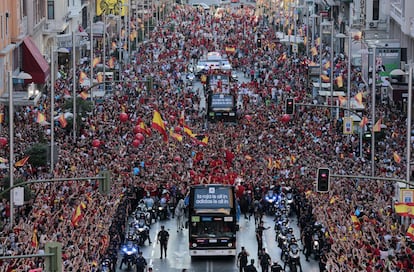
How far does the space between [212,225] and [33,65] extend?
40.0m

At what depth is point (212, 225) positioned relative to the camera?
49.1m

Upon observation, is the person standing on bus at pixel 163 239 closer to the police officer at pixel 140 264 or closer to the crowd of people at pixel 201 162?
the crowd of people at pixel 201 162

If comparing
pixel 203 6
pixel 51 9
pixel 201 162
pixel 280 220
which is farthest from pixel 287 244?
pixel 203 6

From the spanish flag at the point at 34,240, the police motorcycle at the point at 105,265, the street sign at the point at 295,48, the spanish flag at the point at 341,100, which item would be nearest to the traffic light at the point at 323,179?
the police motorcycle at the point at 105,265

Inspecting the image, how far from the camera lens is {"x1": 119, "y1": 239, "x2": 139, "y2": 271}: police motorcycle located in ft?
154

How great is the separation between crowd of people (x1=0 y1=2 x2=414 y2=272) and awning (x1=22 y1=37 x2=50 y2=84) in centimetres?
174

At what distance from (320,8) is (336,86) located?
62.8m

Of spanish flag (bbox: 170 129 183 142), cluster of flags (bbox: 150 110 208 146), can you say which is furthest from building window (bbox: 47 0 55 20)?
spanish flag (bbox: 170 129 183 142)

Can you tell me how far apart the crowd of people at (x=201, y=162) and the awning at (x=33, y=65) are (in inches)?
68.4

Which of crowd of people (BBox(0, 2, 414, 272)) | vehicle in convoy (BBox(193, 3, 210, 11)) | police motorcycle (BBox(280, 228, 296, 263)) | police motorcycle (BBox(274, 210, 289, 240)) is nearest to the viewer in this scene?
crowd of people (BBox(0, 2, 414, 272))

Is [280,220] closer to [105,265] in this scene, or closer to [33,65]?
[105,265]

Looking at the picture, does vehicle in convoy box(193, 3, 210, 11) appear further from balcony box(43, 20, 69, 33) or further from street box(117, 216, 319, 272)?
street box(117, 216, 319, 272)

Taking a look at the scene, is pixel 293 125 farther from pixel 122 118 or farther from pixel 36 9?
pixel 36 9

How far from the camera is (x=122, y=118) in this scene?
72750 mm
